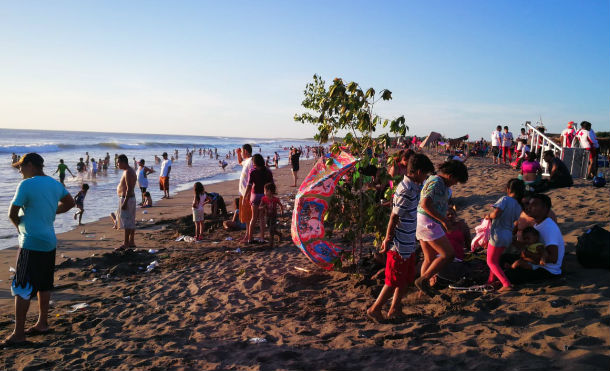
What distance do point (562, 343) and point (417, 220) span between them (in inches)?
62.8

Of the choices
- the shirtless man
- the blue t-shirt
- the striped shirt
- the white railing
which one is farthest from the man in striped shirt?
the white railing

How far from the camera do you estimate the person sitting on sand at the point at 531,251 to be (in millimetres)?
4176

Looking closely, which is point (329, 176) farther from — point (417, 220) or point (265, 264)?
point (265, 264)

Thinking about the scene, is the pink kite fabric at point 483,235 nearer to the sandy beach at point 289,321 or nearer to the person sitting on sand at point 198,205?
the sandy beach at point 289,321

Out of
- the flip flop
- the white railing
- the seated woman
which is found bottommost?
the flip flop

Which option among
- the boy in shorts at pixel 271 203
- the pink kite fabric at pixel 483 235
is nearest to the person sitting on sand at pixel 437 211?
the pink kite fabric at pixel 483 235

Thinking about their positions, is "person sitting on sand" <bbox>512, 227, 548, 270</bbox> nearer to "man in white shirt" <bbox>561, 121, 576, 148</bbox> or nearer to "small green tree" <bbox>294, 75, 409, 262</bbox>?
"small green tree" <bbox>294, 75, 409, 262</bbox>

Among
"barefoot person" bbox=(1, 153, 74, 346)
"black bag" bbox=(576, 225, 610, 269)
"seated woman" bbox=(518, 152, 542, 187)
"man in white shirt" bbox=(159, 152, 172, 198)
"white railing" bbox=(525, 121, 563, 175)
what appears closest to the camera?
"barefoot person" bbox=(1, 153, 74, 346)

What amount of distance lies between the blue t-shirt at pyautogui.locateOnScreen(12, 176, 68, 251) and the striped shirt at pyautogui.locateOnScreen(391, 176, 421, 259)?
3.58 meters

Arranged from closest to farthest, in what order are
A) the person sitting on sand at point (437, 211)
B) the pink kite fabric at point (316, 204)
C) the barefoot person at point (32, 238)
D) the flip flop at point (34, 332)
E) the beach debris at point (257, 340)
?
1. the beach debris at point (257, 340)
2. the person sitting on sand at point (437, 211)
3. the barefoot person at point (32, 238)
4. the flip flop at point (34, 332)
5. the pink kite fabric at point (316, 204)

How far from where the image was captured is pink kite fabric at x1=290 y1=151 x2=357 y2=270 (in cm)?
519

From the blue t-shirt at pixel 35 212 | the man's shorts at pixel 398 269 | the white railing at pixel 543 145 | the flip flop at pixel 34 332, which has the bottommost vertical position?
the flip flop at pixel 34 332

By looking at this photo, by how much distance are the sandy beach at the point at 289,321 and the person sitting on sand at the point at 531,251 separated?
0.86 ft

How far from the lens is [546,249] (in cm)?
416
